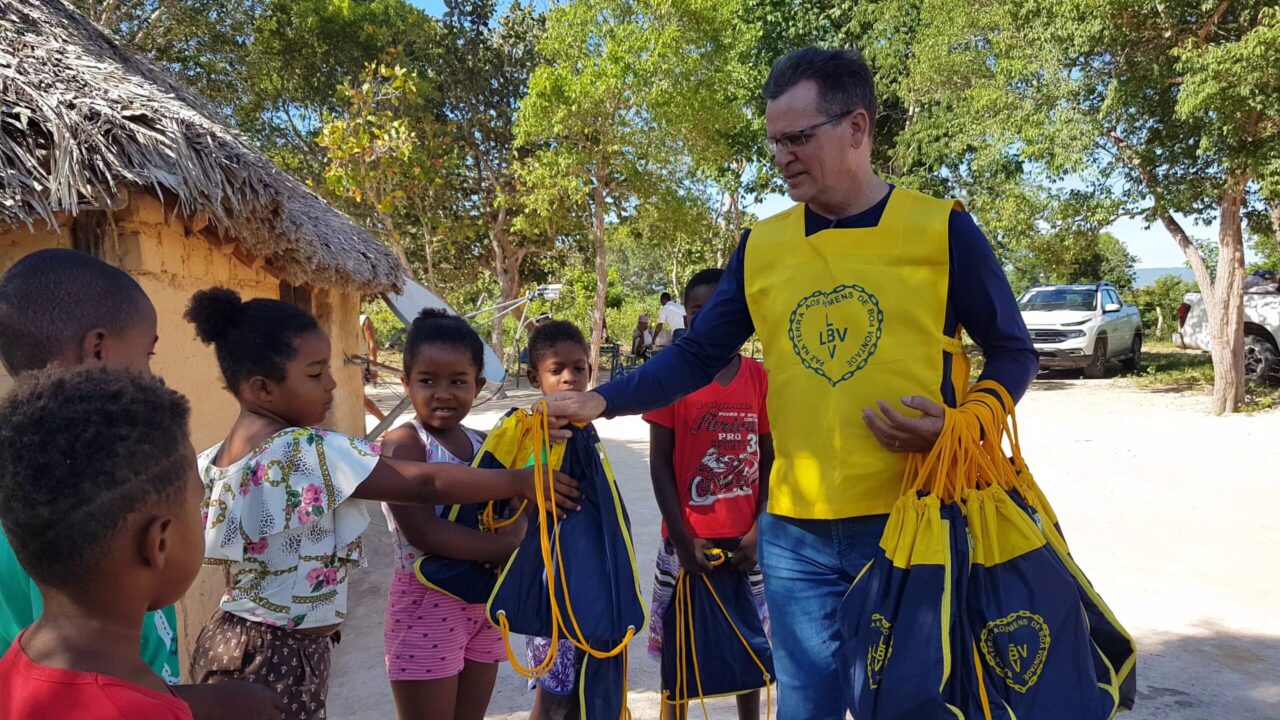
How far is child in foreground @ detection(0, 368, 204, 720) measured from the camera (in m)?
1.11

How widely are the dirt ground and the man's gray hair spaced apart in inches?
98.3

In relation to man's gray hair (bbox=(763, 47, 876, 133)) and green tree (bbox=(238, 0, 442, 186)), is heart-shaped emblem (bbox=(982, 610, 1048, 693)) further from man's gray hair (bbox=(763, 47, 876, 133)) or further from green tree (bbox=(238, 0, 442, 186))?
green tree (bbox=(238, 0, 442, 186))

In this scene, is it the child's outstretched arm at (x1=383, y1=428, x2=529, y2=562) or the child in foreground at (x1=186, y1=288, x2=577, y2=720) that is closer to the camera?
the child in foreground at (x1=186, y1=288, x2=577, y2=720)

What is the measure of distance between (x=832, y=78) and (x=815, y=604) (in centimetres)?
125

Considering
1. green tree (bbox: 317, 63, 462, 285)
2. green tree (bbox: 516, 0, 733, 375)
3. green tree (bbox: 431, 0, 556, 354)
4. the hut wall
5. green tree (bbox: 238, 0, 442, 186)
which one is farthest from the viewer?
green tree (bbox: 431, 0, 556, 354)

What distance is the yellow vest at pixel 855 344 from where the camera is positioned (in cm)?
187

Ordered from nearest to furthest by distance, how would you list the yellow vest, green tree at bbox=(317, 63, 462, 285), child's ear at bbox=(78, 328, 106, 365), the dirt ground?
child's ear at bbox=(78, 328, 106, 365), the yellow vest, the dirt ground, green tree at bbox=(317, 63, 462, 285)

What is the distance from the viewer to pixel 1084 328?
51.3ft

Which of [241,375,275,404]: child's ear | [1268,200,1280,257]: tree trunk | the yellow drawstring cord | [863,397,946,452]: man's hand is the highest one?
[1268,200,1280,257]: tree trunk

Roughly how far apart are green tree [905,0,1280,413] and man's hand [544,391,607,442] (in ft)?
31.5

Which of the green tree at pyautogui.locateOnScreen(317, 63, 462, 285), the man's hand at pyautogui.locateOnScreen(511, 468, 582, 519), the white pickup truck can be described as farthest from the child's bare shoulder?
the white pickup truck

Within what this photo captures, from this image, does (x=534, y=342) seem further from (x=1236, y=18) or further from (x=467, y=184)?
(x=467, y=184)

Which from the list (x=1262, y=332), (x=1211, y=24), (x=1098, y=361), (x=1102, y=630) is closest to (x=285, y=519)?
(x=1102, y=630)

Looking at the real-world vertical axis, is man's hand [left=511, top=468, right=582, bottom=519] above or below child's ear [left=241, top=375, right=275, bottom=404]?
below
